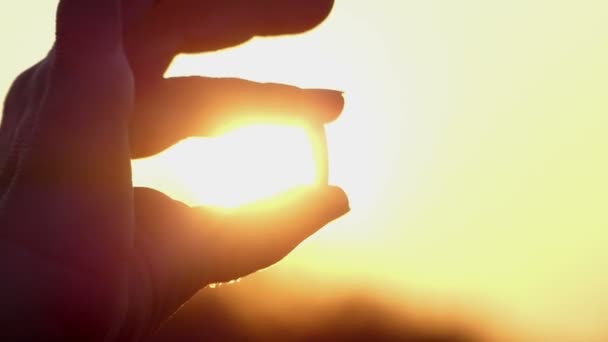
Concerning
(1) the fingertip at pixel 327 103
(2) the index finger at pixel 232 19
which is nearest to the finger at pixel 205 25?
(2) the index finger at pixel 232 19

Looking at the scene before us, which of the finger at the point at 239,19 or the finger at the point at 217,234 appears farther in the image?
the finger at the point at 239,19

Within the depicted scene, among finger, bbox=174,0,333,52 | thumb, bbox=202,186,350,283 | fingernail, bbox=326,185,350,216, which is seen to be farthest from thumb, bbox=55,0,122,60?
fingernail, bbox=326,185,350,216

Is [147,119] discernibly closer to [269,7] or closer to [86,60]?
[269,7]

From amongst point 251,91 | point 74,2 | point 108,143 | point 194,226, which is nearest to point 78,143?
point 108,143

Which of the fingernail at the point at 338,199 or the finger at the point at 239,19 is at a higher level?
the finger at the point at 239,19

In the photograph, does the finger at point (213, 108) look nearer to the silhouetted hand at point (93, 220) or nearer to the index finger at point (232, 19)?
the index finger at point (232, 19)

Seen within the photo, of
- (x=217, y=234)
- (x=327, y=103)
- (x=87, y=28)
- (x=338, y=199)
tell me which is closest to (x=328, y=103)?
(x=327, y=103)
